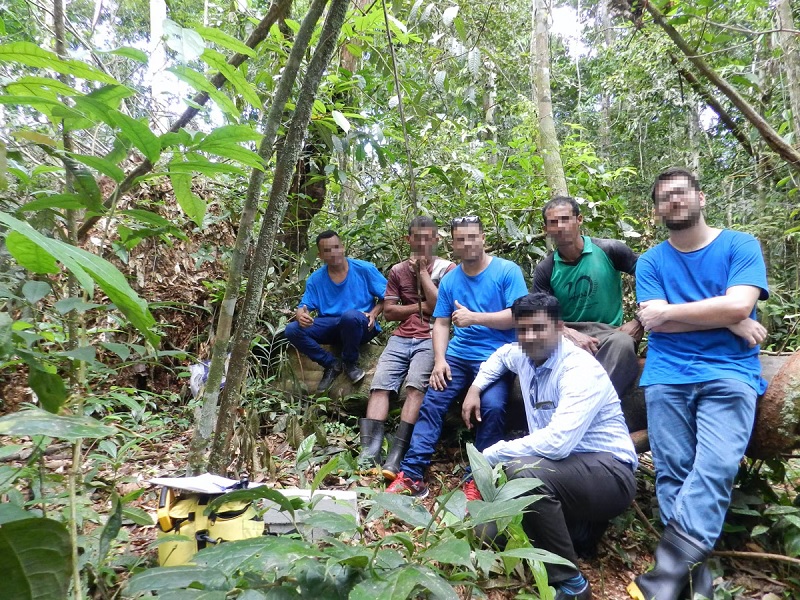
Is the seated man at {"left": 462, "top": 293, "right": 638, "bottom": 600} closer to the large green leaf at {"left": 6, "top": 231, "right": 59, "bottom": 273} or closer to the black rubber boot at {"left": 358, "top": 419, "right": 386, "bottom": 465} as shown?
the black rubber boot at {"left": 358, "top": 419, "right": 386, "bottom": 465}

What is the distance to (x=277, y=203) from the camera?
1.93 m

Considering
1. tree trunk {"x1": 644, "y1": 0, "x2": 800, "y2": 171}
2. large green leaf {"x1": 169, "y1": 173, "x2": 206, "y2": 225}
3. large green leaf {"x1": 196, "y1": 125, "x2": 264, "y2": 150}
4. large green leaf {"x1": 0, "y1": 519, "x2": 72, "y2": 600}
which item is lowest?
large green leaf {"x1": 0, "y1": 519, "x2": 72, "y2": 600}

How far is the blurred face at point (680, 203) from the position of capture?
254 cm

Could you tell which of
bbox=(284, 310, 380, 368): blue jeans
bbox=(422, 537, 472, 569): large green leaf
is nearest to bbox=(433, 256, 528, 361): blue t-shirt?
bbox=(284, 310, 380, 368): blue jeans

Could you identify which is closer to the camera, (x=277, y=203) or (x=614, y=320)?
(x=277, y=203)

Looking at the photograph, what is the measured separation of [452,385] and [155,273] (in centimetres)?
276

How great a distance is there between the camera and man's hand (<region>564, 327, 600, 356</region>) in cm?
293

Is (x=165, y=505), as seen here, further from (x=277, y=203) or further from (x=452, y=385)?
(x=452, y=385)

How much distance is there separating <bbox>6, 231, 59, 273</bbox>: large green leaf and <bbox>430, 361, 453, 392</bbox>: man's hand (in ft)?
8.52

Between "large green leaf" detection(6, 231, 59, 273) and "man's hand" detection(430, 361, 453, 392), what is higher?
"large green leaf" detection(6, 231, 59, 273)

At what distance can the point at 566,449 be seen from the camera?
2.27 m

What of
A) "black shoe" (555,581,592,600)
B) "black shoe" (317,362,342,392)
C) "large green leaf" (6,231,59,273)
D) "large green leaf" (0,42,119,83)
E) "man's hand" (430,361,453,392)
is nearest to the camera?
"large green leaf" (6,231,59,273)

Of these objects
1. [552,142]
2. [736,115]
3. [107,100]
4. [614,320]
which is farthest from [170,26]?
[736,115]

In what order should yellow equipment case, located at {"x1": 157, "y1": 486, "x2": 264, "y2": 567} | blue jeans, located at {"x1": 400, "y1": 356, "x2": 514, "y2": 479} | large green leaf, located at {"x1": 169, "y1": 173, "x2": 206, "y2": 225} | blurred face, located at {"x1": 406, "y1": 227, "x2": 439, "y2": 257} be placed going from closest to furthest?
large green leaf, located at {"x1": 169, "y1": 173, "x2": 206, "y2": 225} < yellow equipment case, located at {"x1": 157, "y1": 486, "x2": 264, "y2": 567} < blue jeans, located at {"x1": 400, "y1": 356, "x2": 514, "y2": 479} < blurred face, located at {"x1": 406, "y1": 227, "x2": 439, "y2": 257}
